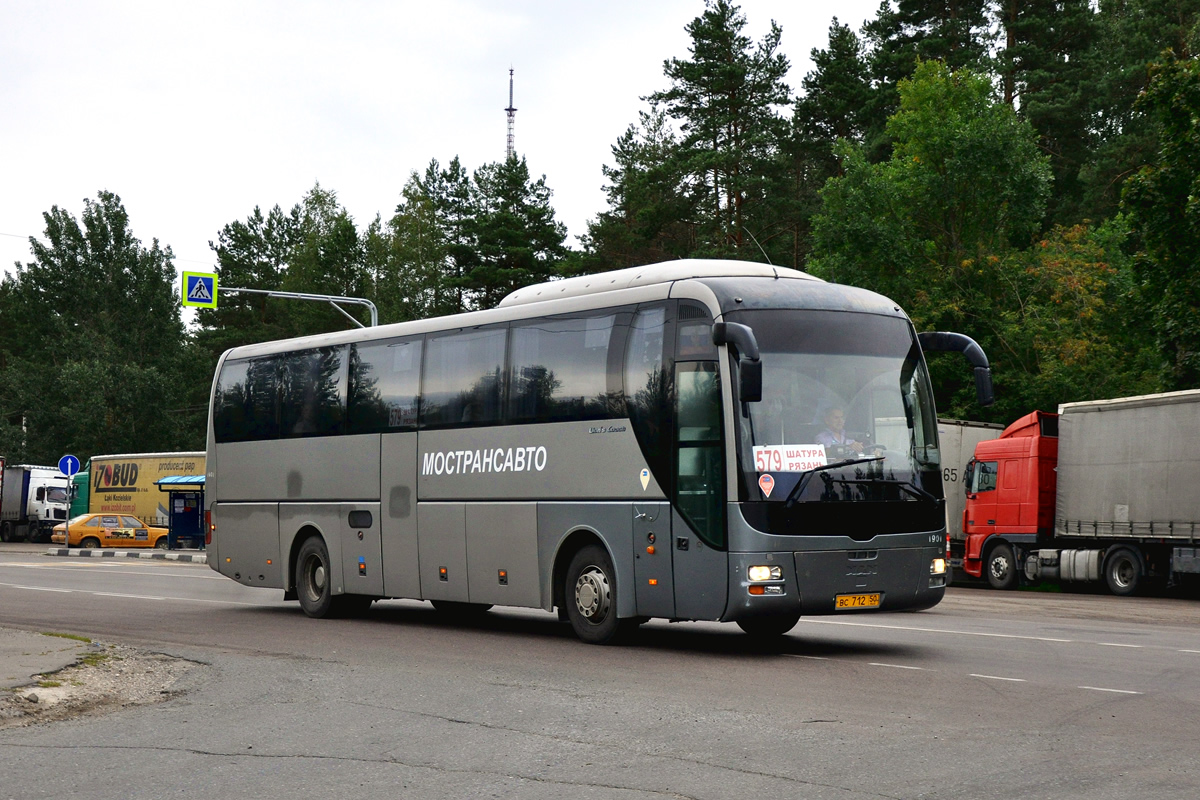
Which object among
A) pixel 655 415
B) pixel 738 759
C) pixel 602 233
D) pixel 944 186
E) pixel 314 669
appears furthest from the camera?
pixel 602 233

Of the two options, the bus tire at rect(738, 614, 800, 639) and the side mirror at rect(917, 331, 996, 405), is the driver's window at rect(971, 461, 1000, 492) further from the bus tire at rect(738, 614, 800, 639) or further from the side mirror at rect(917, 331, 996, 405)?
the side mirror at rect(917, 331, 996, 405)

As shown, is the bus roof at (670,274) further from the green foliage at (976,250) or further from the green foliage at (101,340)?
the green foliage at (101,340)

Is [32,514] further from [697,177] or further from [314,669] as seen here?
[314,669]

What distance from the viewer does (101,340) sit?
2995 inches

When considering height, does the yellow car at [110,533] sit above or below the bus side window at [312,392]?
below

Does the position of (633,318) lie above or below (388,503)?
above

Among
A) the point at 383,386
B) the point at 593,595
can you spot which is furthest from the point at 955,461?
the point at 593,595

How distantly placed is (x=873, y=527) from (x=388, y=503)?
641cm

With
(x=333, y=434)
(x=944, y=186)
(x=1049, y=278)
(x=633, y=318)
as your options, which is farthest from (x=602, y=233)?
(x=633, y=318)

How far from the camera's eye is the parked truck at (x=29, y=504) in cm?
6600

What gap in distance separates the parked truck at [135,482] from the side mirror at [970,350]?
137 feet

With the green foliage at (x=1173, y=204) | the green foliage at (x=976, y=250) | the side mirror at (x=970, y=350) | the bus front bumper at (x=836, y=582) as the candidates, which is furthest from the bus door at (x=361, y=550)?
the green foliage at (x=976, y=250)

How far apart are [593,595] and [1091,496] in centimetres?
1622

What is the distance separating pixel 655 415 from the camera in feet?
43.9
